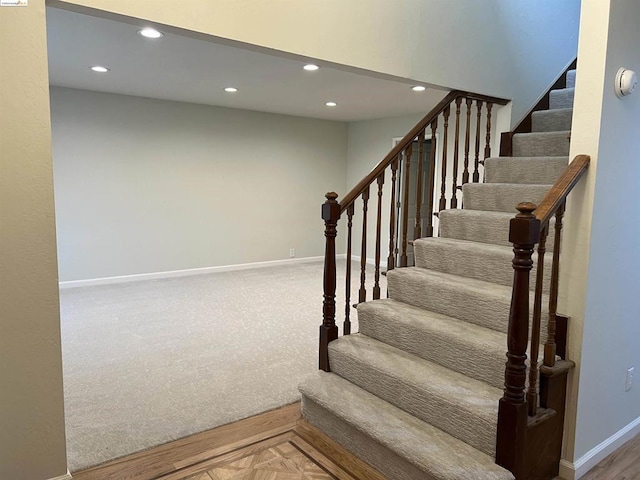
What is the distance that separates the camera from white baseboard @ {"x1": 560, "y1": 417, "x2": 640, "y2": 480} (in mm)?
2254

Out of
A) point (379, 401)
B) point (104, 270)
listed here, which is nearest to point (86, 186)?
point (104, 270)

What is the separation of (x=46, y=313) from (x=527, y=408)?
2.03 metres

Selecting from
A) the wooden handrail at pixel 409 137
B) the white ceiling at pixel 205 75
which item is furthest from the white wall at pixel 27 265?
the wooden handrail at pixel 409 137

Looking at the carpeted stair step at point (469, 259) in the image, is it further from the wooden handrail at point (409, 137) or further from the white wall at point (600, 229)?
the wooden handrail at point (409, 137)

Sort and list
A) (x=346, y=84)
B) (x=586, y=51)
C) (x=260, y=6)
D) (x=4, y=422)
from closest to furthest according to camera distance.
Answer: (x=4, y=422)
(x=586, y=51)
(x=260, y=6)
(x=346, y=84)

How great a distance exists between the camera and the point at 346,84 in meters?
4.78

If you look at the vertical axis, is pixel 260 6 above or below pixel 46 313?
above

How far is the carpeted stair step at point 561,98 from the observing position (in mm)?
3857

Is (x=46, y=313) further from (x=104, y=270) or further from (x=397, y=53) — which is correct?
(x=104, y=270)

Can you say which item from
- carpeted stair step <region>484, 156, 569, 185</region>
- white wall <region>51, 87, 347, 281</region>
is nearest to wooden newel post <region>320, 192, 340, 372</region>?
carpeted stair step <region>484, 156, 569, 185</region>

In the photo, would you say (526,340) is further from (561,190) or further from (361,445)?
(361,445)

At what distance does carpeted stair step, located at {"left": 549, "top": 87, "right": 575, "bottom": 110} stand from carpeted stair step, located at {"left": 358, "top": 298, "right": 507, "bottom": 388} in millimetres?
2300

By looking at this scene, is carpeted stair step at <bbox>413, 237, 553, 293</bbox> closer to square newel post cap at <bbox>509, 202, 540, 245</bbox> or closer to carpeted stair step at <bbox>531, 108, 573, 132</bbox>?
square newel post cap at <bbox>509, 202, 540, 245</bbox>

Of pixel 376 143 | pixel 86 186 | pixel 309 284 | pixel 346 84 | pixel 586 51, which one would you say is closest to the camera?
pixel 586 51
